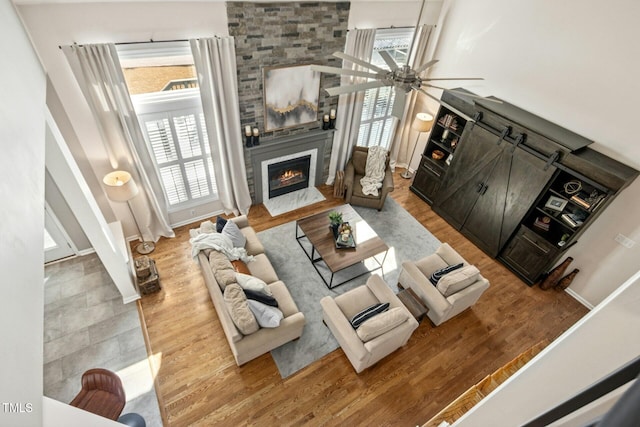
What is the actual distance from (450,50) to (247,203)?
457 centimetres

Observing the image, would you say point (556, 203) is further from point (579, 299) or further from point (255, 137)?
point (255, 137)

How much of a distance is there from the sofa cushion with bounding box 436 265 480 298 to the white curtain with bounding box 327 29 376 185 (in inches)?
129

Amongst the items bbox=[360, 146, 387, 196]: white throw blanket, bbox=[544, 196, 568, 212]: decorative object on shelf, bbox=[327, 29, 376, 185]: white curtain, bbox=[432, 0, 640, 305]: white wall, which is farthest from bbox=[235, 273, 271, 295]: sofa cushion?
bbox=[432, 0, 640, 305]: white wall

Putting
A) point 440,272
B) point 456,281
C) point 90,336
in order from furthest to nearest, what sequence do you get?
point 440,272 → point 456,281 → point 90,336

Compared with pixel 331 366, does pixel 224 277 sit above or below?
above

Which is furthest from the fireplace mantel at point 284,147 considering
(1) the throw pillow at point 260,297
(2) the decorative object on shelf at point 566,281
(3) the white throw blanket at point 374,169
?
(2) the decorative object on shelf at point 566,281

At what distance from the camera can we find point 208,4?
12.4 feet

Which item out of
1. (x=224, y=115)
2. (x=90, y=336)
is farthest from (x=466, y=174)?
(x=90, y=336)

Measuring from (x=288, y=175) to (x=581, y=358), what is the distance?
18.3 feet

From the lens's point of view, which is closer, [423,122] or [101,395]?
[101,395]

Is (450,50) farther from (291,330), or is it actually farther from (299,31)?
(291,330)

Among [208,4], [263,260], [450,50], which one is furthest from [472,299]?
[208,4]

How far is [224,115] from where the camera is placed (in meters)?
4.59

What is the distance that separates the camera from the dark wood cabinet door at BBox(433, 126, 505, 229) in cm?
495
